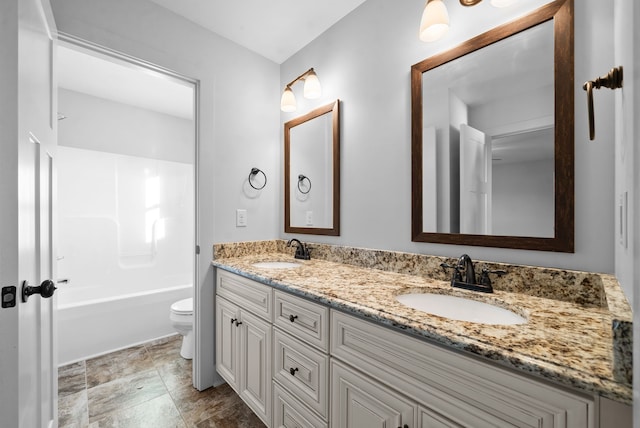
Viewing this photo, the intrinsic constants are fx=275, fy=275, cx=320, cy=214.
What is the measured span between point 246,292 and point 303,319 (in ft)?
1.64

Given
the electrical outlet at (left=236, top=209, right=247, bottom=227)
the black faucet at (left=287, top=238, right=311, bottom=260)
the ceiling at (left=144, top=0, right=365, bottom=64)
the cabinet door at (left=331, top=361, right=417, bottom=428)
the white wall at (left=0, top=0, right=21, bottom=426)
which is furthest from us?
the electrical outlet at (left=236, top=209, right=247, bottom=227)

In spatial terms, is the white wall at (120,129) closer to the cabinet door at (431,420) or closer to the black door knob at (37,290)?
the black door knob at (37,290)

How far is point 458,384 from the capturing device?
0.69m

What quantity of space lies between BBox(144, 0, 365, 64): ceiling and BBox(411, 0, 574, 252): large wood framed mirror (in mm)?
831

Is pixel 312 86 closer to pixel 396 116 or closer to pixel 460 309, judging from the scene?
pixel 396 116

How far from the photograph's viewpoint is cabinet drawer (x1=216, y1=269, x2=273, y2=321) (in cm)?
138

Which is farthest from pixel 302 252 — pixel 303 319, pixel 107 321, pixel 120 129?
pixel 120 129

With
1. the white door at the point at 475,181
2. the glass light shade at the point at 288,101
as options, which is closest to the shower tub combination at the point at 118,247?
the glass light shade at the point at 288,101

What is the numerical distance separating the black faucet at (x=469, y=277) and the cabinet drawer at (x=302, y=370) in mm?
624

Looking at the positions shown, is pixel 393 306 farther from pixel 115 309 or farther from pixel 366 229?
pixel 115 309

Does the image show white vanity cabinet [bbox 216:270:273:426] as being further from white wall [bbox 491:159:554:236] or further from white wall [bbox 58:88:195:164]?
white wall [bbox 58:88:195:164]

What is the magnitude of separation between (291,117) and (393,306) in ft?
5.74

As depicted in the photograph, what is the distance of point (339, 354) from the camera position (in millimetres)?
1007

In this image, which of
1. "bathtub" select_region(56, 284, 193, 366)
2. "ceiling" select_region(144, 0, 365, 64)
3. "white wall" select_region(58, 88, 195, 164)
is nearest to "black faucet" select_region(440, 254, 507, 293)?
"ceiling" select_region(144, 0, 365, 64)
